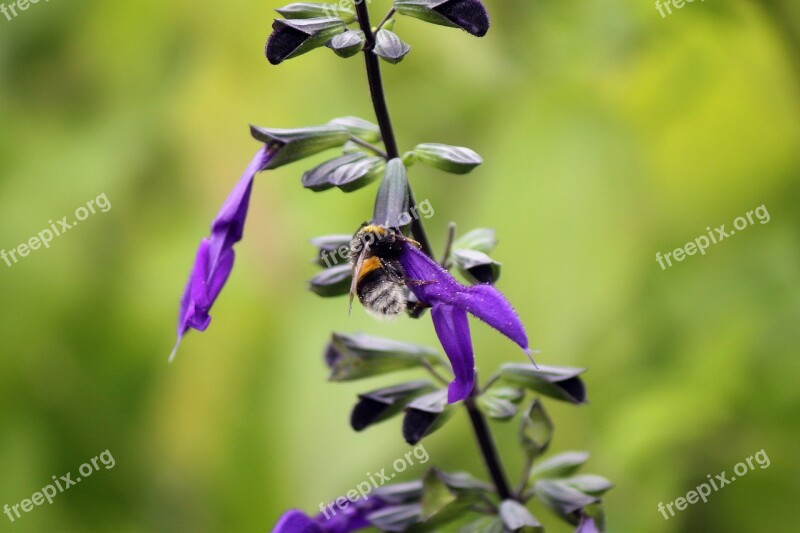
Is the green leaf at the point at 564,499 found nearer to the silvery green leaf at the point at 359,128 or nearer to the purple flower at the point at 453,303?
the purple flower at the point at 453,303

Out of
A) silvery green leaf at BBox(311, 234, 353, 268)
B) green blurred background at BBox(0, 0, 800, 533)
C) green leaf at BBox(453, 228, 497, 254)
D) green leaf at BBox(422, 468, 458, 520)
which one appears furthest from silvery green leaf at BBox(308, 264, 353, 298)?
green blurred background at BBox(0, 0, 800, 533)

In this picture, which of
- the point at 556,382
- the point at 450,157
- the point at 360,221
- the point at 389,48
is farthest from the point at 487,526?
the point at 360,221

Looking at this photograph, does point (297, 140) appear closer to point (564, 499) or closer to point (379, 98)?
point (379, 98)

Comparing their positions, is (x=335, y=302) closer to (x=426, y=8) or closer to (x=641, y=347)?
(x=641, y=347)

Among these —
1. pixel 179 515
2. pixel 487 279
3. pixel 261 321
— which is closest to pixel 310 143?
pixel 487 279

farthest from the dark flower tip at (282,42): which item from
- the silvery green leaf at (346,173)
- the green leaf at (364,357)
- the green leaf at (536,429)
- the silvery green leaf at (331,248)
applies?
the green leaf at (536,429)
